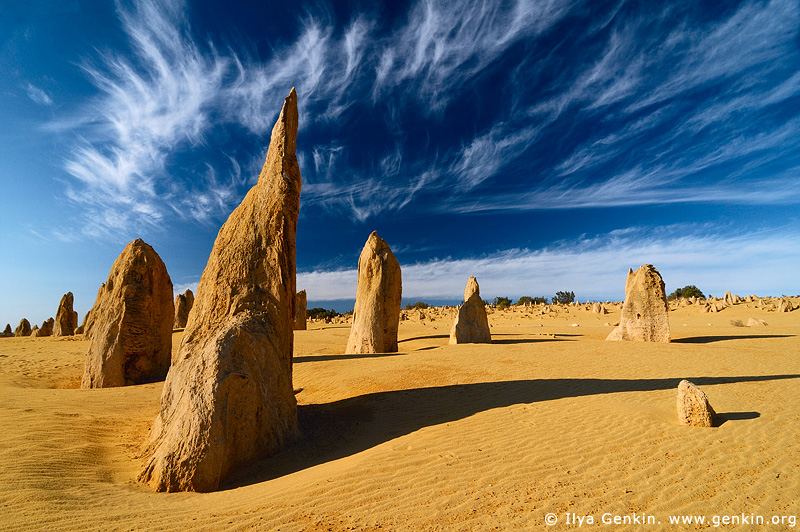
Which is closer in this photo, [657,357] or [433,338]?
[657,357]

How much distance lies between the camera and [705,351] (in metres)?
14.1

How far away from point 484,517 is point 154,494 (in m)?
3.67

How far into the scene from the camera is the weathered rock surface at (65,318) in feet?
83.5

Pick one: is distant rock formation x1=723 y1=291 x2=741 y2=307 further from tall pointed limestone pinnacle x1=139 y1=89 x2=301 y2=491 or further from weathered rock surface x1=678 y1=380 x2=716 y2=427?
tall pointed limestone pinnacle x1=139 y1=89 x2=301 y2=491

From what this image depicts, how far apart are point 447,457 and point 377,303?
1088 cm

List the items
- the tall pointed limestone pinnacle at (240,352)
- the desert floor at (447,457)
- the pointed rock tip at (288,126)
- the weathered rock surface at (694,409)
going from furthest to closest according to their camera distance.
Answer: the pointed rock tip at (288,126), the weathered rock surface at (694,409), the tall pointed limestone pinnacle at (240,352), the desert floor at (447,457)

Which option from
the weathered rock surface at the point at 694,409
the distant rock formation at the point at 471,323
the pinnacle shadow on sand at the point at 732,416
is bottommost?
the pinnacle shadow on sand at the point at 732,416

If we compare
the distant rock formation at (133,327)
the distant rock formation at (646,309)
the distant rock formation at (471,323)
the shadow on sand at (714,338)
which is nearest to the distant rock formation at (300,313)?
→ the distant rock formation at (471,323)

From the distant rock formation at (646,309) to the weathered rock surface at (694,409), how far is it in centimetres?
1113

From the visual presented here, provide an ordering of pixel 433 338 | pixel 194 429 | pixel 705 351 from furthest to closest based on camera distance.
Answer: pixel 433 338, pixel 705 351, pixel 194 429

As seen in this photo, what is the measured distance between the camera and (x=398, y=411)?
780 cm

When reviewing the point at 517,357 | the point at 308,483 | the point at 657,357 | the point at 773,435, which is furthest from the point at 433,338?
the point at 308,483

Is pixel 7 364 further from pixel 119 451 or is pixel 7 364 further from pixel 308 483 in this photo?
pixel 308 483

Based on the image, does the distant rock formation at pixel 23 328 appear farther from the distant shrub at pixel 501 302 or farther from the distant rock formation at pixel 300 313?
the distant shrub at pixel 501 302
